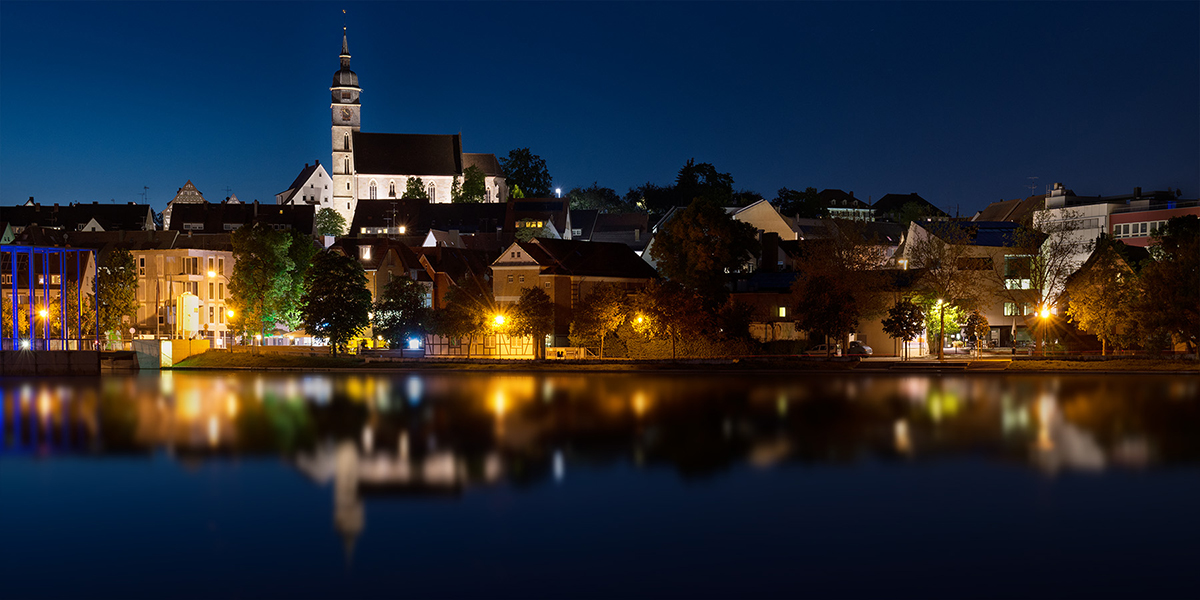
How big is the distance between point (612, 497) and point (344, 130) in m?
148

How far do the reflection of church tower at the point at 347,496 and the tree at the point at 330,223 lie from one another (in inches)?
4539

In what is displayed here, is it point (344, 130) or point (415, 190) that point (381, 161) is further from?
point (415, 190)

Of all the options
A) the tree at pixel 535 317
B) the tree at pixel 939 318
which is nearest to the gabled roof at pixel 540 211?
the tree at pixel 535 317

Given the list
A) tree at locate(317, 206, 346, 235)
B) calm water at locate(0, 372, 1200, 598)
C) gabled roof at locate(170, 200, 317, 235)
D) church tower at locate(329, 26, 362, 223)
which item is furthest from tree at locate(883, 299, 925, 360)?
church tower at locate(329, 26, 362, 223)

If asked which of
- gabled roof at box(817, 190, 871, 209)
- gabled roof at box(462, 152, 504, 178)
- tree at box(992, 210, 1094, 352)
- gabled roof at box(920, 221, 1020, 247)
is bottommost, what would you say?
tree at box(992, 210, 1094, 352)

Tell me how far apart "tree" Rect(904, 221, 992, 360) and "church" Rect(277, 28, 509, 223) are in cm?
9849

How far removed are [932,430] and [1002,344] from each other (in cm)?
4327

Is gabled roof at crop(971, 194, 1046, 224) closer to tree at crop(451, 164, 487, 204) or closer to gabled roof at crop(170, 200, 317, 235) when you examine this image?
tree at crop(451, 164, 487, 204)

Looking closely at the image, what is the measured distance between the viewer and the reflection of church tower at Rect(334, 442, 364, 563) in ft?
72.5

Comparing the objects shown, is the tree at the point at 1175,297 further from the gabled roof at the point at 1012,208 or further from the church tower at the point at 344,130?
the church tower at the point at 344,130

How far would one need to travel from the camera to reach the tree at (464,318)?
66.2 meters

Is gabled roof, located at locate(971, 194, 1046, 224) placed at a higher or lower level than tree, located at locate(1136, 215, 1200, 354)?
higher

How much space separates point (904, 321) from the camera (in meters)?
62.7

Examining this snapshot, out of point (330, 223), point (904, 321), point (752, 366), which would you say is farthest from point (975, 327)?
point (330, 223)
